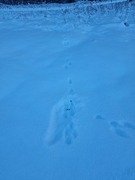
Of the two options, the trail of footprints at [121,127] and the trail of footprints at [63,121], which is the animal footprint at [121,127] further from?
the trail of footprints at [63,121]

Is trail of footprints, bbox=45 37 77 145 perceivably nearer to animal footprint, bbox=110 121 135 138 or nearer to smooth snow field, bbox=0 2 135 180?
smooth snow field, bbox=0 2 135 180

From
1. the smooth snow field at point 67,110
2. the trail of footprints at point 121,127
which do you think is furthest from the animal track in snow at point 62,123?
the trail of footprints at point 121,127

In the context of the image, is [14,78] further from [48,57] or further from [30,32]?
[30,32]

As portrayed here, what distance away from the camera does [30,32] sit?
740 centimetres

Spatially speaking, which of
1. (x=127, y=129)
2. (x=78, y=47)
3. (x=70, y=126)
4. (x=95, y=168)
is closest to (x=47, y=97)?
(x=70, y=126)

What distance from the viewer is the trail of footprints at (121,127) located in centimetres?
263

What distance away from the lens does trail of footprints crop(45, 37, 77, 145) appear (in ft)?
8.57

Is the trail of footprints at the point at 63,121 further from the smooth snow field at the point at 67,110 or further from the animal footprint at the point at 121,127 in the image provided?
the animal footprint at the point at 121,127

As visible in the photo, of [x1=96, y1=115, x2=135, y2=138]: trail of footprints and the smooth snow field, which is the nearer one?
the smooth snow field

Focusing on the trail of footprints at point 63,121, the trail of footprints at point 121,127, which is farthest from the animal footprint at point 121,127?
the trail of footprints at point 63,121

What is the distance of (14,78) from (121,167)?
2.55 meters

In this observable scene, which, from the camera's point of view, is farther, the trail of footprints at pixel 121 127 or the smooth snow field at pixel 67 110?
the trail of footprints at pixel 121 127

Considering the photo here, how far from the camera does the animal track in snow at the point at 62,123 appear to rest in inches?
103

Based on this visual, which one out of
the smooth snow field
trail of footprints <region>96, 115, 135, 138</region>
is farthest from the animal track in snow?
trail of footprints <region>96, 115, 135, 138</region>
